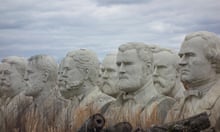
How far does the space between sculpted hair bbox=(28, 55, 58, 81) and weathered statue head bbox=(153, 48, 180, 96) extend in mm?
3376

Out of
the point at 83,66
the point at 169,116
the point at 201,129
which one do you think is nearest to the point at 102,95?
the point at 83,66

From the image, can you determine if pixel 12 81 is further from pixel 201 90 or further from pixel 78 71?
pixel 201 90

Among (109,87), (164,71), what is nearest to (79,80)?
(109,87)

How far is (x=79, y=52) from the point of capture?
1443cm

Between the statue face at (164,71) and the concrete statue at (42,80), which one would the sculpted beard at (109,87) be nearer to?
the statue face at (164,71)

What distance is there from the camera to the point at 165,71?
13.6 meters

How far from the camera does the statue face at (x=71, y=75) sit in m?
14.3

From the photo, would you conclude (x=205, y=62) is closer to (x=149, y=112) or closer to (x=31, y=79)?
(x=149, y=112)

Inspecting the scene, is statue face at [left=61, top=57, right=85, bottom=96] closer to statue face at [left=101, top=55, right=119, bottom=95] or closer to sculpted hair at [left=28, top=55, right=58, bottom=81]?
statue face at [left=101, top=55, right=119, bottom=95]

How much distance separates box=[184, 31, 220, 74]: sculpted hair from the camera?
10.2m

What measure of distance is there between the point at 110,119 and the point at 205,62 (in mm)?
2363

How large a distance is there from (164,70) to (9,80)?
5532mm

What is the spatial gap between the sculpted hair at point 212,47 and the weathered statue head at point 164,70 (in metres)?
3.13

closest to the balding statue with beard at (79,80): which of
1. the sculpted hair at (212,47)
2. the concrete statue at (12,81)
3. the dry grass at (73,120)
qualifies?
the dry grass at (73,120)
